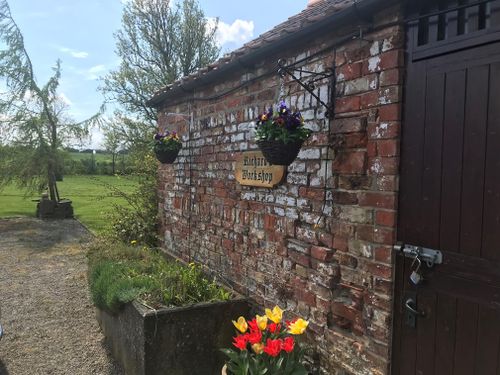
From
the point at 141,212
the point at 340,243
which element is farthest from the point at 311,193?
the point at 141,212

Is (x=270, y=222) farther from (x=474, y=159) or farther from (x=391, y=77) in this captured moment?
(x=474, y=159)

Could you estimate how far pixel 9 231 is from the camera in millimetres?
12555

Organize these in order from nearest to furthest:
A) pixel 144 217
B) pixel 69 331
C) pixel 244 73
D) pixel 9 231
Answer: pixel 244 73 < pixel 69 331 < pixel 144 217 < pixel 9 231

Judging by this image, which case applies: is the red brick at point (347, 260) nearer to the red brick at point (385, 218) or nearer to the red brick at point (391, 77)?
the red brick at point (385, 218)

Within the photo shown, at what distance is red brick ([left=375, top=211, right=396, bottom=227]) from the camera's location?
252 centimetres

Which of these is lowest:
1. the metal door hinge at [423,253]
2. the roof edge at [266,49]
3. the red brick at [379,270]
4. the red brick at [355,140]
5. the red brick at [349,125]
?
the red brick at [379,270]

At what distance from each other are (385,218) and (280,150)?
866 millimetres

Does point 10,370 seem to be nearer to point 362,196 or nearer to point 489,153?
point 362,196

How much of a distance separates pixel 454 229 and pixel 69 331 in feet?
15.6

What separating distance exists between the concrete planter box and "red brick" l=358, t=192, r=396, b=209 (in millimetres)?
1838

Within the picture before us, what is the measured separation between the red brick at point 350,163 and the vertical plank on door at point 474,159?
2.17ft

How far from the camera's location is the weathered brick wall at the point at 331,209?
2.57 metres

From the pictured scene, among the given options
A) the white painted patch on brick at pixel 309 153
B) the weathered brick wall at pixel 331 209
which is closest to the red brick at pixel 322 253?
the weathered brick wall at pixel 331 209

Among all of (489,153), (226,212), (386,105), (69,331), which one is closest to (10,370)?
(69,331)
